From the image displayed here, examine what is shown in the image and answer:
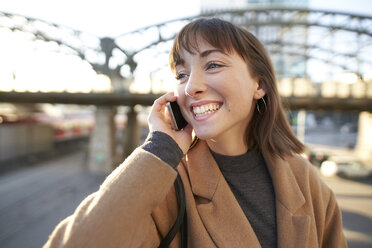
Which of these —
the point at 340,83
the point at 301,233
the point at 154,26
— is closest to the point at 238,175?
the point at 301,233

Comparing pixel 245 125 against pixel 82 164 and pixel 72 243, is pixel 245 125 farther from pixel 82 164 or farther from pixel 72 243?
pixel 82 164

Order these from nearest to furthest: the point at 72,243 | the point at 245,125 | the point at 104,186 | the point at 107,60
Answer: the point at 72,243, the point at 104,186, the point at 245,125, the point at 107,60

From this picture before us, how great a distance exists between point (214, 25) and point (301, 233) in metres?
1.55

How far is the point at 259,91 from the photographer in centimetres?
166

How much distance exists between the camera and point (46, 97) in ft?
55.4

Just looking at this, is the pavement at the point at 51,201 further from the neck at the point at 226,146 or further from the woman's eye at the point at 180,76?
the woman's eye at the point at 180,76

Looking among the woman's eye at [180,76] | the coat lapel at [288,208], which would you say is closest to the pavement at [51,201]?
the coat lapel at [288,208]

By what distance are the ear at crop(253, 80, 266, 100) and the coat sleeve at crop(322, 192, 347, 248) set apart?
1.05 meters

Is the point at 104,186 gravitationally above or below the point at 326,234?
above

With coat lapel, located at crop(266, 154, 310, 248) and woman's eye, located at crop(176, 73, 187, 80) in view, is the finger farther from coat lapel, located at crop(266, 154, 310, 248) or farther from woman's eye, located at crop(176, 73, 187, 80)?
coat lapel, located at crop(266, 154, 310, 248)

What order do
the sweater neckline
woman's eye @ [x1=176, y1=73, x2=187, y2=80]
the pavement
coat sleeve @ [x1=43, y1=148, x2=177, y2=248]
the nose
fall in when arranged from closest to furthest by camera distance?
coat sleeve @ [x1=43, y1=148, x2=177, y2=248], the nose, woman's eye @ [x1=176, y1=73, x2=187, y2=80], the sweater neckline, the pavement

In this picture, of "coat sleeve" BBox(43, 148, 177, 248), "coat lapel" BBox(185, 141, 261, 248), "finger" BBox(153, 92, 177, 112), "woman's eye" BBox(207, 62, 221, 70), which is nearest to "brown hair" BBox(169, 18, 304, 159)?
"woman's eye" BBox(207, 62, 221, 70)

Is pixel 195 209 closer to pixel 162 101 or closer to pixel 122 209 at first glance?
pixel 122 209

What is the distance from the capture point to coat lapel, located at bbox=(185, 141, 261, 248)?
1.33 m
